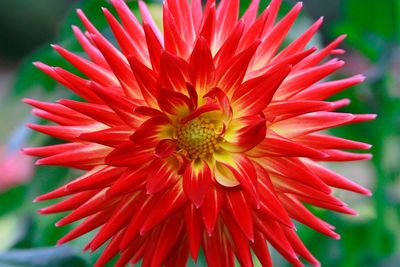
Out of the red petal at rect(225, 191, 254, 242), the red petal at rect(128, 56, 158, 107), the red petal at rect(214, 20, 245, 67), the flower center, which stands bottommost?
the red petal at rect(225, 191, 254, 242)

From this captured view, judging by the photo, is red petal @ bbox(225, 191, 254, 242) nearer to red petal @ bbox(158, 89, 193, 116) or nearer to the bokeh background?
red petal @ bbox(158, 89, 193, 116)

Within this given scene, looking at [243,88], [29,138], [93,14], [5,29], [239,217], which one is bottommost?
[239,217]

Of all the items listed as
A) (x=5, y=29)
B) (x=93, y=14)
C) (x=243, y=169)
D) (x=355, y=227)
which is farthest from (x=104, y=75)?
(x=5, y=29)

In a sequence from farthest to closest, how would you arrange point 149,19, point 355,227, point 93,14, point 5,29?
point 5,29 → point 355,227 → point 93,14 → point 149,19

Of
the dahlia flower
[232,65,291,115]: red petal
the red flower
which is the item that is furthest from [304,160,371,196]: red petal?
the red flower

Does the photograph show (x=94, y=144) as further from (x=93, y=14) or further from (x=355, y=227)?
(x=355, y=227)

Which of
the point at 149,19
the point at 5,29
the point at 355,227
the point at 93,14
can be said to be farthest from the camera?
the point at 5,29

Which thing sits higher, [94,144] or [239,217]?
[94,144]

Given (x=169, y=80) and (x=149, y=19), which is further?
(x=149, y=19)

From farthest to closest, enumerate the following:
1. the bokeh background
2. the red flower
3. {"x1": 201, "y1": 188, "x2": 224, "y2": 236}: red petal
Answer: the red flower, the bokeh background, {"x1": 201, "y1": 188, "x2": 224, "y2": 236}: red petal

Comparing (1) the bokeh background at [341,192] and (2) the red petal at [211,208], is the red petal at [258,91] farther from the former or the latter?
(1) the bokeh background at [341,192]
